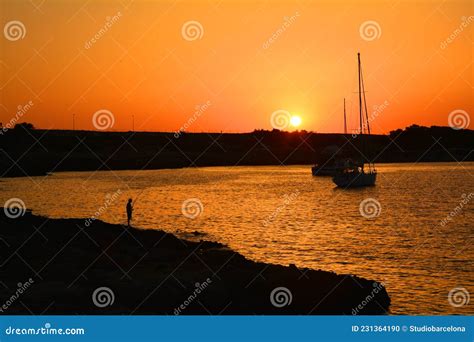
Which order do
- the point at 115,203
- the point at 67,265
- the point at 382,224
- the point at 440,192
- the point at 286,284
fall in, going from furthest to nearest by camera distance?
the point at 440,192
the point at 115,203
the point at 382,224
the point at 67,265
the point at 286,284

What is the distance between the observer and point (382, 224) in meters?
46.7

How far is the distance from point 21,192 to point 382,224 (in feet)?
161

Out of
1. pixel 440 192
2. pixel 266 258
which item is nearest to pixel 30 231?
pixel 266 258

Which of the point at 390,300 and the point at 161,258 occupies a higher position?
the point at 390,300

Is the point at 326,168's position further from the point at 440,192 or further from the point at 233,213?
the point at 233,213
